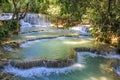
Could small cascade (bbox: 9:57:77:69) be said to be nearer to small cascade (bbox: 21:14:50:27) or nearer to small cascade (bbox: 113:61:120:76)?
small cascade (bbox: 113:61:120:76)

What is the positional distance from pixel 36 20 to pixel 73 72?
13.2m

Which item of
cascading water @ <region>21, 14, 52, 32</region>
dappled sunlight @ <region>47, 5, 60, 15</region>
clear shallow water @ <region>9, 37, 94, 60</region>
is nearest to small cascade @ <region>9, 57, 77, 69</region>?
clear shallow water @ <region>9, 37, 94, 60</region>

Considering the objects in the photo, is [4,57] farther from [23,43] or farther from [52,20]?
[52,20]

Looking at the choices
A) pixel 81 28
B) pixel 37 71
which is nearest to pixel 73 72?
pixel 37 71

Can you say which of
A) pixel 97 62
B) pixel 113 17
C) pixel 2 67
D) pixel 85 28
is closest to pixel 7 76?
pixel 2 67

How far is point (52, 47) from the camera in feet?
41.0

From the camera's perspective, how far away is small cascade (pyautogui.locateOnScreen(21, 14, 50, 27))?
2197cm

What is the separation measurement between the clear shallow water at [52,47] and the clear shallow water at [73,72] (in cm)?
79

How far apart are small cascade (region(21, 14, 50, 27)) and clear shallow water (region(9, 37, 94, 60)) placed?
25.2 ft

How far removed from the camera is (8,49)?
11.6 meters

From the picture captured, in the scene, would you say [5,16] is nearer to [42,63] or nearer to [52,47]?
[52,47]

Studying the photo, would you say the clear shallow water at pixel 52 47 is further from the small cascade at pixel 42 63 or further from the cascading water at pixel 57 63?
the small cascade at pixel 42 63

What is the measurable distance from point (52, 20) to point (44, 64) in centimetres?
1323

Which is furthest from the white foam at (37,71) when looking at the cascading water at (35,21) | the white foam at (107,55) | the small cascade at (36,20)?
the small cascade at (36,20)
